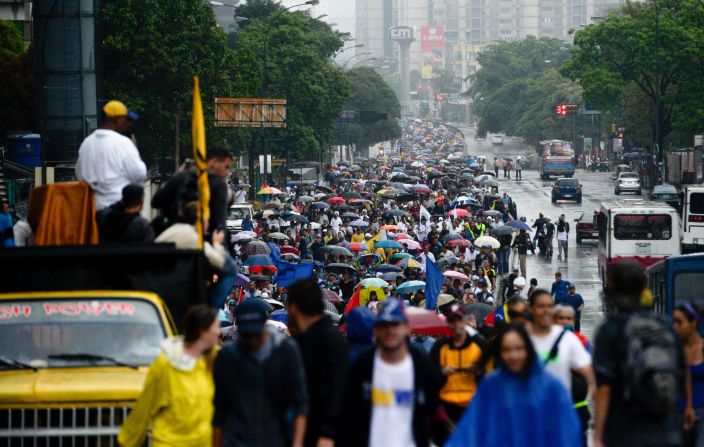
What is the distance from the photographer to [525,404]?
24.4ft

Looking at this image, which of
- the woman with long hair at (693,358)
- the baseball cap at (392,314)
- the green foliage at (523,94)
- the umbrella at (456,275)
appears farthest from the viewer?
the green foliage at (523,94)

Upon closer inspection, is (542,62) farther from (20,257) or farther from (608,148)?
(20,257)

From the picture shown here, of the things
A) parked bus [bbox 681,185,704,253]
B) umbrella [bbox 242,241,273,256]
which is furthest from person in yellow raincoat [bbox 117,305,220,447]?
parked bus [bbox 681,185,704,253]

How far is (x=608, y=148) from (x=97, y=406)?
13300 cm

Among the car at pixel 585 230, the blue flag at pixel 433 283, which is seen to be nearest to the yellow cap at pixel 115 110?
the blue flag at pixel 433 283

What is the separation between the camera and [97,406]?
912cm

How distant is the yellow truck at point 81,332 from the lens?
9.12 meters

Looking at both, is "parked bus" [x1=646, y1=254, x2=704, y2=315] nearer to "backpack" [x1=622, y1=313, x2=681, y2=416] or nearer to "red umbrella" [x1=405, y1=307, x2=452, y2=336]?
"red umbrella" [x1=405, y1=307, x2=452, y2=336]

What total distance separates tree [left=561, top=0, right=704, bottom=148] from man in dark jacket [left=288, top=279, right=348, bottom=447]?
70275mm

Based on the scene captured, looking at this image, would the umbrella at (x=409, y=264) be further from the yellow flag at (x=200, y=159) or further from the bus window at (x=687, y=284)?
the yellow flag at (x=200, y=159)

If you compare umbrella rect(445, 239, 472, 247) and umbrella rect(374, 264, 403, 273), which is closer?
umbrella rect(374, 264, 403, 273)

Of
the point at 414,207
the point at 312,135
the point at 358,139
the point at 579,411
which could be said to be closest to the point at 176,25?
the point at 414,207

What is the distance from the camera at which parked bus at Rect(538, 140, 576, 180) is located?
105000 millimetres

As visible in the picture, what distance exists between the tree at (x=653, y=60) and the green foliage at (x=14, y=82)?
3271cm
